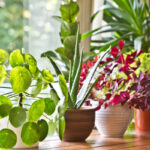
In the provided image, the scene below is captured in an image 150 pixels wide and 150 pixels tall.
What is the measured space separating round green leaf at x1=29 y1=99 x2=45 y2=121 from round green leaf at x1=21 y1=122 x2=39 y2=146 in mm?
17

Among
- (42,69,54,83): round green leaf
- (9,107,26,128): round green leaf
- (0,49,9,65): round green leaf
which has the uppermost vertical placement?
(0,49,9,65): round green leaf

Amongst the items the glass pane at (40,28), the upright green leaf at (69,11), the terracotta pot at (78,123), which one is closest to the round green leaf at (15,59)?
the terracotta pot at (78,123)

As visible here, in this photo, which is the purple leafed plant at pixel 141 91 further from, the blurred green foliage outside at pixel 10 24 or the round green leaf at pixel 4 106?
the blurred green foliage outside at pixel 10 24

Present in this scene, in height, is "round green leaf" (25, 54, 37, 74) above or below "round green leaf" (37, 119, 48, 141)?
above

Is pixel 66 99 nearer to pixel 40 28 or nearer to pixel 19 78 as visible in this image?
pixel 19 78

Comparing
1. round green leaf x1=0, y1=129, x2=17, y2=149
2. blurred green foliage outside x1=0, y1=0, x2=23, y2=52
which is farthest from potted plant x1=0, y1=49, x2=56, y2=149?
blurred green foliage outside x1=0, y1=0, x2=23, y2=52

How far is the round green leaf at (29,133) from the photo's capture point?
2.62 feet

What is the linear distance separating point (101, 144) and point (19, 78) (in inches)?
14.3

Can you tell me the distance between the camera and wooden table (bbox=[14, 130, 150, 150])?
93cm

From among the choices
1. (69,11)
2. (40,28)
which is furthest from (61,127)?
(40,28)

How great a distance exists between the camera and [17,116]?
31.1 inches

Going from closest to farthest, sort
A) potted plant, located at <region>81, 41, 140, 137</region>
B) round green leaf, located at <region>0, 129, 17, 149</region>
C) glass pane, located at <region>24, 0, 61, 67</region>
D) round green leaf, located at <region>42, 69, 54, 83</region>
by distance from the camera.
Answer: round green leaf, located at <region>0, 129, 17, 149</region> < round green leaf, located at <region>42, 69, 54, 83</region> < potted plant, located at <region>81, 41, 140, 137</region> < glass pane, located at <region>24, 0, 61, 67</region>

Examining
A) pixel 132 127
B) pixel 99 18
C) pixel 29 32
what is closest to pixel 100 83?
pixel 132 127

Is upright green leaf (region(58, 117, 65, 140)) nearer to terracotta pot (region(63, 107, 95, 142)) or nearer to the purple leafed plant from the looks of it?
terracotta pot (region(63, 107, 95, 142))
